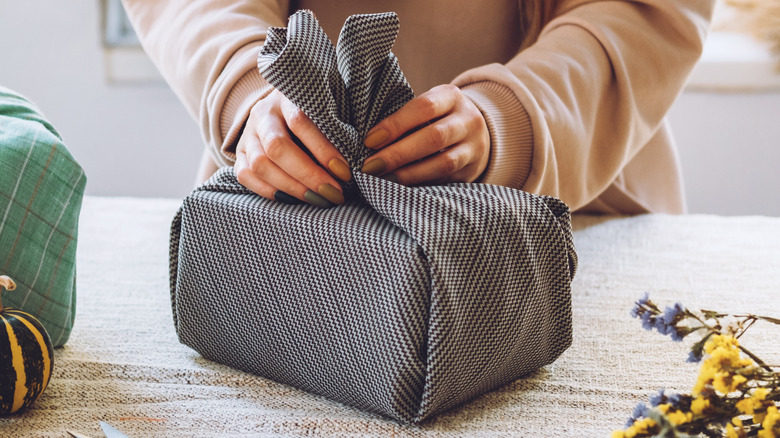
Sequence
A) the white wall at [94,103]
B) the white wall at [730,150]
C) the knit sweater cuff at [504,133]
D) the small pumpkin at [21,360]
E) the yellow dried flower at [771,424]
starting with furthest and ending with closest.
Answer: the white wall at [94,103]
the white wall at [730,150]
the knit sweater cuff at [504,133]
the small pumpkin at [21,360]
the yellow dried flower at [771,424]

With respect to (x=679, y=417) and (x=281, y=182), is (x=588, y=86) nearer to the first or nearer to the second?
(x=281, y=182)

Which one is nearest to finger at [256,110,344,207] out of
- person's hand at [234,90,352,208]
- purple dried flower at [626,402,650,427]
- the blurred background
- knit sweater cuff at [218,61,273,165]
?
person's hand at [234,90,352,208]

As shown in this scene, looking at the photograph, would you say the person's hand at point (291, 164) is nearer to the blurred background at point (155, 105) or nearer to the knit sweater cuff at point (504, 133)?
the knit sweater cuff at point (504, 133)

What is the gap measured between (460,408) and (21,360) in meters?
0.30

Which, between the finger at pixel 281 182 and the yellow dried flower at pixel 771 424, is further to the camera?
the finger at pixel 281 182

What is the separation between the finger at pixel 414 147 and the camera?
0.57 m

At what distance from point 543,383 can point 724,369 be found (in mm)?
228

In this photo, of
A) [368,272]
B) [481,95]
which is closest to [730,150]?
[481,95]

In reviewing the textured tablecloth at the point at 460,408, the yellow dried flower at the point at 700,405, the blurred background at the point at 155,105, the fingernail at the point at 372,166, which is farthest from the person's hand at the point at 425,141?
the blurred background at the point at 155,105

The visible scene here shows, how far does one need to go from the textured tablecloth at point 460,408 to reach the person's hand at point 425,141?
0.57 feet

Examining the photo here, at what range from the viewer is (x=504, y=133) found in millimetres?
682

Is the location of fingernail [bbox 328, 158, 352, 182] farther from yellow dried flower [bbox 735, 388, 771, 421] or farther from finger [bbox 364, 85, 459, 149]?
yellow dried flower [bbox 735, 388, 771, 421]

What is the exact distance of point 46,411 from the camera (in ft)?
1.71

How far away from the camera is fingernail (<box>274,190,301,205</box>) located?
1.82ft
